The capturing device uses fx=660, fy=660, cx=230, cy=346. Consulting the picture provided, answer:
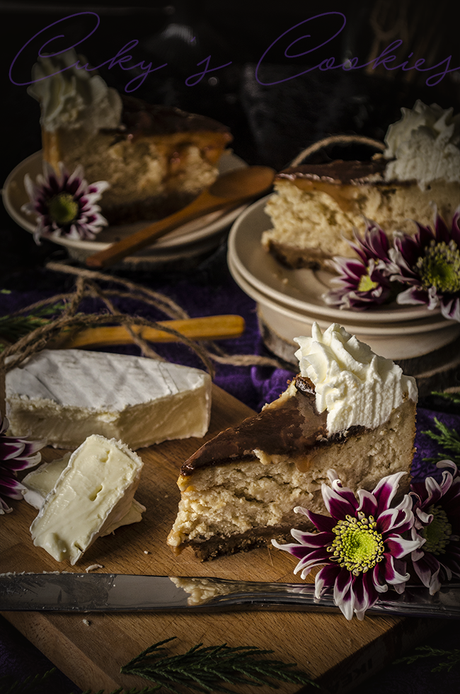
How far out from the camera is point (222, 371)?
2.82 m

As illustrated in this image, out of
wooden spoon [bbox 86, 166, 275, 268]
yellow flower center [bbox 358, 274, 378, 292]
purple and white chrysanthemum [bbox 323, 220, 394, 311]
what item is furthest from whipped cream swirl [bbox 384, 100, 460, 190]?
wooden spoon [bbox 86, 166, 275, 268]

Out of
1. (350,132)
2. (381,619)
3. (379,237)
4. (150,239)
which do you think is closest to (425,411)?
(379,237)

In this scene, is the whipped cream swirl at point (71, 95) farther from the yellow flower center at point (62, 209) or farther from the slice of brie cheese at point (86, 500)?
the slice of brie cheese at point (86, 500)

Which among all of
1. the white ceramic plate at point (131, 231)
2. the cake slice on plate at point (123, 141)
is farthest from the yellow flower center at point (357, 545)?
the cake slice on plate at point (123, 141)

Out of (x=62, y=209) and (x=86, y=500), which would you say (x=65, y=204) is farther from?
(x=86, y=500)

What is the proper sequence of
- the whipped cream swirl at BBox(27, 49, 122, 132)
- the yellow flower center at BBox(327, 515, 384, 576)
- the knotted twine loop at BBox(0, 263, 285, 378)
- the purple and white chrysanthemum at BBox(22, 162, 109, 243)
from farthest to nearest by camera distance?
the whipped cream swirl at BBox(27, 49, 122, 132) < the purple and white chrysanthemum at BBox(22, 162, 109, 243) < the knotted twine loop at BBox(0, 263, 285, 378) < the yellow flower center at BBox(327, 515, 384, 576)

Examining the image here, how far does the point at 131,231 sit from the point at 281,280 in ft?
3.32

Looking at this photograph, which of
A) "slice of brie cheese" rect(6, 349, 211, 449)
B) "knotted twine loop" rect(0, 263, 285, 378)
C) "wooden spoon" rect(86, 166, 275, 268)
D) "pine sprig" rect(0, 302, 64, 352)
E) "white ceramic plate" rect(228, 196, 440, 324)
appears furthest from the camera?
"wooden spoon" rect(86, 166, 275, 268)

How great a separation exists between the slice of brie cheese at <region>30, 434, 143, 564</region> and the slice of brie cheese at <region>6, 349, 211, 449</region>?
222 mm

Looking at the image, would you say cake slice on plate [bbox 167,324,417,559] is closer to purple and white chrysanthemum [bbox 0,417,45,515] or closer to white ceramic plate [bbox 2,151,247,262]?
purple and white chrysanthemum [bbox 0,417,45,515]

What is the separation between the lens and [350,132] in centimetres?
376

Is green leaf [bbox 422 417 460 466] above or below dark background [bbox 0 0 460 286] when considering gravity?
below

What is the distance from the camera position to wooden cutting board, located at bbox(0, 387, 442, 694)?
1629mm

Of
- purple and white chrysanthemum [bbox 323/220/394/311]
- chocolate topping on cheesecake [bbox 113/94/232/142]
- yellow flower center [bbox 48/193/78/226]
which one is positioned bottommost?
purple and white chrysanthemum [bbox 323/220/394/311]
